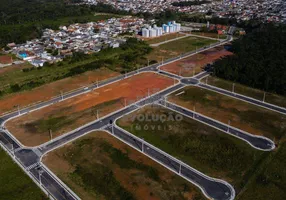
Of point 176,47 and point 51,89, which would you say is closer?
point 51,89

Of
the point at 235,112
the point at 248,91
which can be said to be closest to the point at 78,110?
the point at 235,112

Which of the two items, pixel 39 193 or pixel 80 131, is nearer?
pixel 39 193

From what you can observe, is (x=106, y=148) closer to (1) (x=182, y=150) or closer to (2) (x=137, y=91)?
(1) (x=182, y=150)

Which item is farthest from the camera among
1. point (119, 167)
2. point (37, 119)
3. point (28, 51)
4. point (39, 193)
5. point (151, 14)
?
point (151, 14)

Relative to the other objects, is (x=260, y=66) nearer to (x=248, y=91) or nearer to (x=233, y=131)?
(x=248, y=91)

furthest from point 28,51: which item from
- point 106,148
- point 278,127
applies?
point 278,127

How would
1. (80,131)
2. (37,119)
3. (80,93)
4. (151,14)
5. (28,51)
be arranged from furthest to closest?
1. (151,14)
2. (28,51)
3. (80,93)
4. (37,119)
5. (80,131)

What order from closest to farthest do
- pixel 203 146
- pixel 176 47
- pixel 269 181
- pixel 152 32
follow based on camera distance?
pixel 269 181 → pixel 203 146 → pixel 176 47 → pixel 152 32
